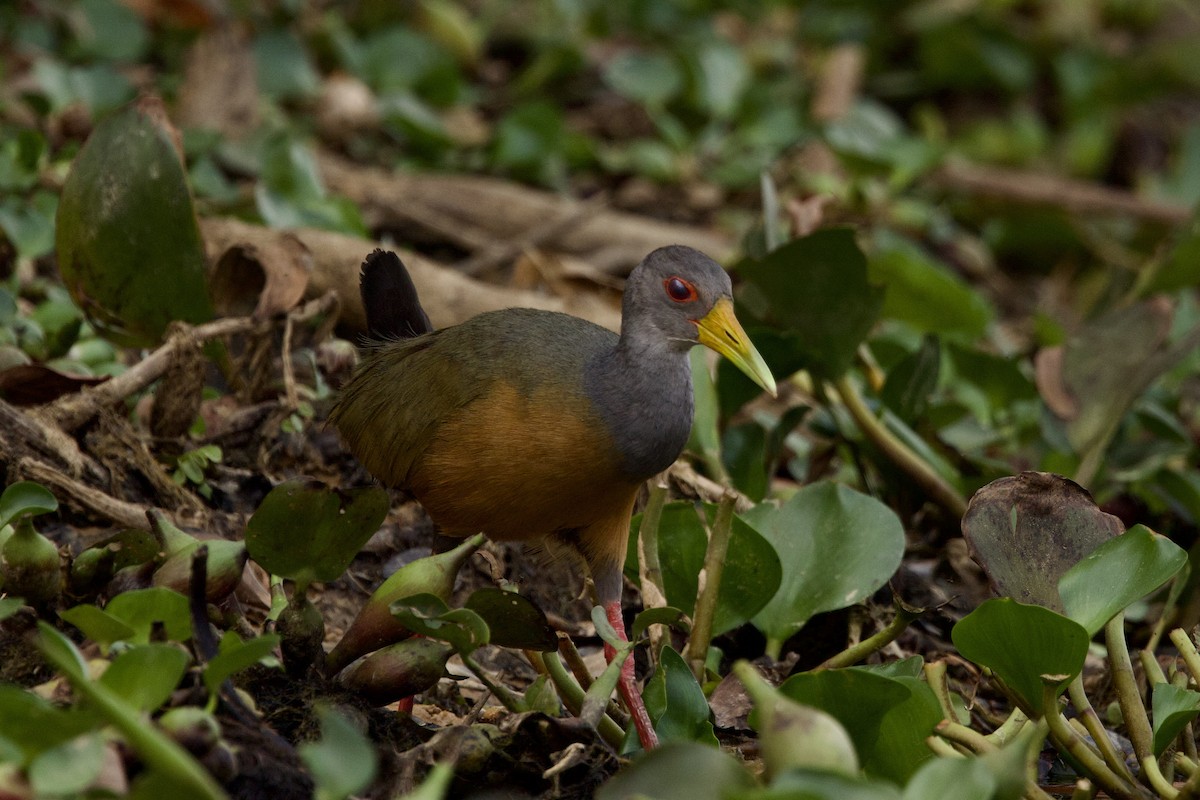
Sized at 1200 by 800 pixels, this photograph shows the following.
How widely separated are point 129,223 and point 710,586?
178cm

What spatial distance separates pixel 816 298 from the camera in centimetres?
396

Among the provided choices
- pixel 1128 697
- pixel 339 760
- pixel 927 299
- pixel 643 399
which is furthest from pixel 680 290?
pixel 927 299

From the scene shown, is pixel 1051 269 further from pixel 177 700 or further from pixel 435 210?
pixel 177 700

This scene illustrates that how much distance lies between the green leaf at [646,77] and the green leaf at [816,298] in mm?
2971

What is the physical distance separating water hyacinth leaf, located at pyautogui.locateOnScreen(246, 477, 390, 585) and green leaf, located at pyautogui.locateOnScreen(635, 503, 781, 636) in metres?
0.82

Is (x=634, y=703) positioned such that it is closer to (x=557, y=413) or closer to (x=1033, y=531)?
(x=557, y=413)

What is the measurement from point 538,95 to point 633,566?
13.6 ft

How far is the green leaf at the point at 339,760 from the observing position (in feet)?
6.12

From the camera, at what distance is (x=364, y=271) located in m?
3.92

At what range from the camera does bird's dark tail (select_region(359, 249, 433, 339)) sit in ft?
12.7

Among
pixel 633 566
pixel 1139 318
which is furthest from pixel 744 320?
pixel 1139 318

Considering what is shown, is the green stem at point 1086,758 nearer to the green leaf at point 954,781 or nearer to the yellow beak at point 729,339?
the green leaf at point 954,781

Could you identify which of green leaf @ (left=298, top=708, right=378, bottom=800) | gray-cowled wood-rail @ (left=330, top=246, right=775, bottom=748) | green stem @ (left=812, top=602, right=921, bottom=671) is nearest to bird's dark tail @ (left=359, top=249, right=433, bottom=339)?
gray-cowled wood-rail @ (left=330, top=246, right=775, bottom=748)

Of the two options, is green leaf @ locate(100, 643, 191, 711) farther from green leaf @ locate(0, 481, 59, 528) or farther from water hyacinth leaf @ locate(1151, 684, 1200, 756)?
water hyacinth leaf @ locate(1151, 684, 1200, 756)
